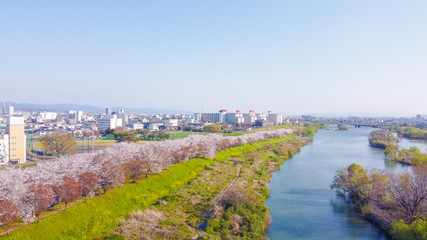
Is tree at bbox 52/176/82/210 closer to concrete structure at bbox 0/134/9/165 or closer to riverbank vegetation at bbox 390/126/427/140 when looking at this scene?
concrete structure at bbox 0/134/9/165

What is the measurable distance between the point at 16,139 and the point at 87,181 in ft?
37.3

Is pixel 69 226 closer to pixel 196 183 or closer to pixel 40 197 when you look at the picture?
pixel 40 197

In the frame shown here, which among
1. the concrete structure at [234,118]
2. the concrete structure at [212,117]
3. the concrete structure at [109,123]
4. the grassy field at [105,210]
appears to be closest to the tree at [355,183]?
the grassy field at [105,210]

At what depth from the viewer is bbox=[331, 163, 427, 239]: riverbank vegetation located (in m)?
7.95

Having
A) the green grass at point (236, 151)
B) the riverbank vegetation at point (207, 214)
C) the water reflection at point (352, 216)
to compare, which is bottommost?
the water reflection at point (352, 216)

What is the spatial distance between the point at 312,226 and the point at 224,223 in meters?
3.68

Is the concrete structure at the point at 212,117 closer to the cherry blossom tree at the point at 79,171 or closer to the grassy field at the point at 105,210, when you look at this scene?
the cherry blossom tree at the point at 79,171

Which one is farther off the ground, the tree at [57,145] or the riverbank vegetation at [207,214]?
the tree at [57,145]

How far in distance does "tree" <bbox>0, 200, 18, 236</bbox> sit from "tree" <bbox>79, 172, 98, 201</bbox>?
2.27 meters

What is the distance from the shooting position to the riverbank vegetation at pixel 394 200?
795cm

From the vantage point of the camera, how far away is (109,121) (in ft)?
167

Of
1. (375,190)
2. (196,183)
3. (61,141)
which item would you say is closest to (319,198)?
(375,190)

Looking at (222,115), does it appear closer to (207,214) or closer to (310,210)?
(310,210)

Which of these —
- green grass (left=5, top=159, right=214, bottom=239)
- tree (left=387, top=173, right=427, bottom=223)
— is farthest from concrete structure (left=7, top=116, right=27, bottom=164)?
tree (left=387, top=173, right=427, bottom=223)
